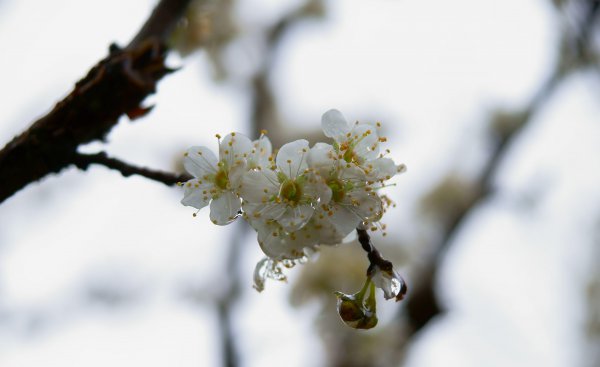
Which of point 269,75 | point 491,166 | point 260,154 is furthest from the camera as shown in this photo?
point 269,75

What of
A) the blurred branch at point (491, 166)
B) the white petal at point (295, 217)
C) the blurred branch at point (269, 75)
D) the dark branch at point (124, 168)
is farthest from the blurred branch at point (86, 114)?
the blurred branch at point (269, 75)

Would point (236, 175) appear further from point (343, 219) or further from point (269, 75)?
point (269, 75)

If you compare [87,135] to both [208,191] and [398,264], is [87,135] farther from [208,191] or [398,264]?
[398,264]

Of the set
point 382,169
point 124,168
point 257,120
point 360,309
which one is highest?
point 124,168

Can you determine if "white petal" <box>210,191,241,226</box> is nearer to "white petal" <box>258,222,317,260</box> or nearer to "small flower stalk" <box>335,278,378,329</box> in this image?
"white petal" <box>258,222,317,260</box>

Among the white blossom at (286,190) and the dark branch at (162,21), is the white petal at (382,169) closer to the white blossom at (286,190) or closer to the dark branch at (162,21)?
the white blossom at (286,190)

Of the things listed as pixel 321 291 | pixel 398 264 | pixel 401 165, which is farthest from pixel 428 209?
pixel 401 165

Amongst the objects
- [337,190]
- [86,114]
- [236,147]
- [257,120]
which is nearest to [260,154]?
[236,147]

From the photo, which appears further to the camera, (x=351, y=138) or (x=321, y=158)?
(x=351, y=138)
